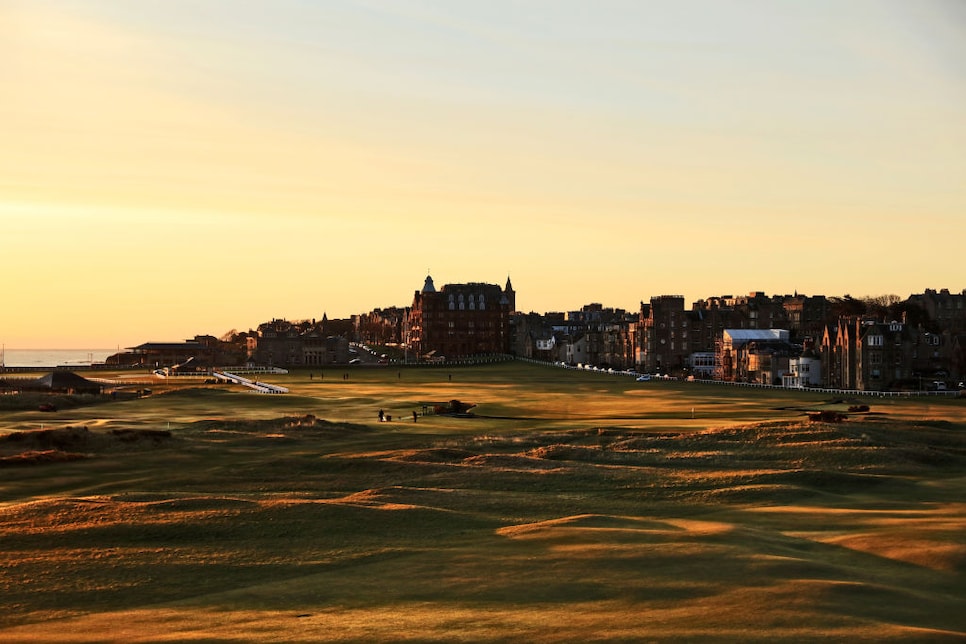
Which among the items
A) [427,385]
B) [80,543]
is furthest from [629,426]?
[427,385]

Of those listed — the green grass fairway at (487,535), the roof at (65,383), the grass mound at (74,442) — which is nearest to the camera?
the green grass fairway at (487,535)

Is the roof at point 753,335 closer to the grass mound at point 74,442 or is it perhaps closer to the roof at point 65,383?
the roof at point 65,383

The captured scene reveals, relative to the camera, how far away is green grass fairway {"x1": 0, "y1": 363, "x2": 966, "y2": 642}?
2773 cm

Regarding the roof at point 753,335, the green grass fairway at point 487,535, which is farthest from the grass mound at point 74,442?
the roof at point 753,335

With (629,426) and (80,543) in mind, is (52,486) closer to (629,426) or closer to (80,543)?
(80,543)

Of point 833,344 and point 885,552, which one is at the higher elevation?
point 833,344

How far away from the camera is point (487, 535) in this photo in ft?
136

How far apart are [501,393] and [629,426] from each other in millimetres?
59826

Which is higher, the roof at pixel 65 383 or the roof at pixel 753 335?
the roof at pixel 753 335

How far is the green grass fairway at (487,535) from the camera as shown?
1092 inches

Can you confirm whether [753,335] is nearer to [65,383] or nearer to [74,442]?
[65,383]

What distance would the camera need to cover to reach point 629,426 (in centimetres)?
9250

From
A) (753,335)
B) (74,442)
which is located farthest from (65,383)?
(753,335)

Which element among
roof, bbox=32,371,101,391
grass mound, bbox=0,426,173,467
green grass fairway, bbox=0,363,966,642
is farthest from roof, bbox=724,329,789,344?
grass mound, bbox=0,426,173,467
